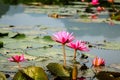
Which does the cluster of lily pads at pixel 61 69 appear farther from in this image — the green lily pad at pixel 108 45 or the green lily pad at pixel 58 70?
the green lily pad at pixel 108 45

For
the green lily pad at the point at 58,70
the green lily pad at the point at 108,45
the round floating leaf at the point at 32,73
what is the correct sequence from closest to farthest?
the round floating leaf at the point at 32,73 < the green lily pad at the point at 58,70 < the green lily pad at the point at 108,45

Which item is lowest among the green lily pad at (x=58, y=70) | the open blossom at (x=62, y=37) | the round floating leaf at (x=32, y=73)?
the green lily pad at (x=58, y=70)

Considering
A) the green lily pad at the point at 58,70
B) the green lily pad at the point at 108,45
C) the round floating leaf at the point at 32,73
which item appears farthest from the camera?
the green lily pad at the point at 108,45

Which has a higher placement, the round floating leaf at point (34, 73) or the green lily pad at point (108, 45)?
the round floating leaf at point (34, 73)

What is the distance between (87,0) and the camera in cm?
1505

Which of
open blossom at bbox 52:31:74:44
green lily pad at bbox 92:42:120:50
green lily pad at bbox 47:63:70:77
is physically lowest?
green lily pad at bbox 92:42:120:50

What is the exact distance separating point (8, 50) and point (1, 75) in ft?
4.53

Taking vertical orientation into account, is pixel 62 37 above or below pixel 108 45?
above

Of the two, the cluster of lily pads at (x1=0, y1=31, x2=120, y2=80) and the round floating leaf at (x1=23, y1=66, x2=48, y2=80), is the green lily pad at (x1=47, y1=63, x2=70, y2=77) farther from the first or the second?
the round floating leaf at (x1=23, y1=66, x2=48, y2=80)

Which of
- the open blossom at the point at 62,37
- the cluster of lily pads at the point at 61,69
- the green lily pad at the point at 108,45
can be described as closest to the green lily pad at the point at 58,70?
the cluster of lily pads at the point at 61,69

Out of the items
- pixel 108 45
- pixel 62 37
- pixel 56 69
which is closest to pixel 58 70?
pixel 56 69

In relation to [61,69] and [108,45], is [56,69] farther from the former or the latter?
[108,45]

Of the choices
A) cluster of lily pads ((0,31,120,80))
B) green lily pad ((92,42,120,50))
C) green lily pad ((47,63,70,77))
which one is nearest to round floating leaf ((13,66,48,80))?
cluster of lily pads ((0,31,120,80))

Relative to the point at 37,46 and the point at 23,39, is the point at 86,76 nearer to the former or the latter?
the point at 37,46
